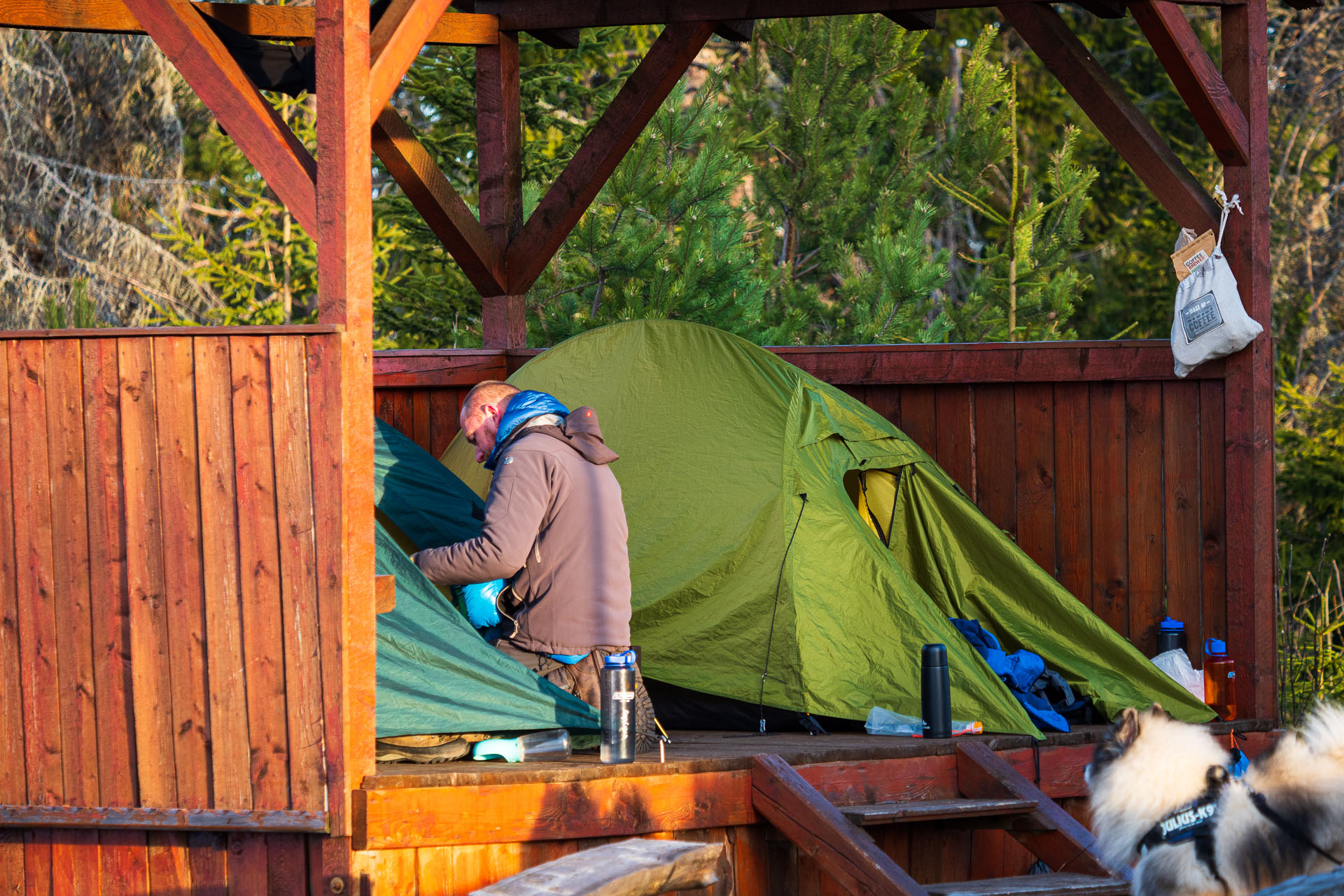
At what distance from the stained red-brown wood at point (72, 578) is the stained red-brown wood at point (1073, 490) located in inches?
170

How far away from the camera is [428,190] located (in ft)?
24.5

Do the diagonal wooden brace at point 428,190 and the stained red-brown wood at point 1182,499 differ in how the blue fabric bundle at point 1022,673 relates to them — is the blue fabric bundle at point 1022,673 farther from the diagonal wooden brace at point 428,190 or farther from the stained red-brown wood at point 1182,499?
the diagonal wooden brace at point 428,190

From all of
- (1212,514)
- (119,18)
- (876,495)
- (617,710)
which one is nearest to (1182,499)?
(1212,514)

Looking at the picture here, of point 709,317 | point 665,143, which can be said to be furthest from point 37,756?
point 665,143

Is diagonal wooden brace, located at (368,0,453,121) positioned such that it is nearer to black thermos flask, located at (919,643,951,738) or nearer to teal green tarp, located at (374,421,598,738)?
teal green tarp, located at (374,421,598,738)

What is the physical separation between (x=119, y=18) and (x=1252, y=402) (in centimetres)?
529

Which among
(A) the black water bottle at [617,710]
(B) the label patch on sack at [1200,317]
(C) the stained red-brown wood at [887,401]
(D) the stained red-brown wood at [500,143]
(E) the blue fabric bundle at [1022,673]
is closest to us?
(A) the black water bottle at [617,710]

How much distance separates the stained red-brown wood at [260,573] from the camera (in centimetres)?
421

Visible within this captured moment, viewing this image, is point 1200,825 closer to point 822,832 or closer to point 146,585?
point 822,832

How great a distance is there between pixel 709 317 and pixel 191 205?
7896 millimetres

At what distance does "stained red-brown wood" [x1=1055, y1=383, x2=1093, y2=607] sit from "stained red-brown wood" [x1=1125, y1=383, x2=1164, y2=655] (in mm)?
187

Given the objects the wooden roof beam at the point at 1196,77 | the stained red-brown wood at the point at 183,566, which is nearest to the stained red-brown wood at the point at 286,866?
the stained red-brown wood at the point at 183,566

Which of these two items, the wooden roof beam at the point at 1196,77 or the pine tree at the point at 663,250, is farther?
the pine tree at the point at 663,250

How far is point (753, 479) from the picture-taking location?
5.90 m
